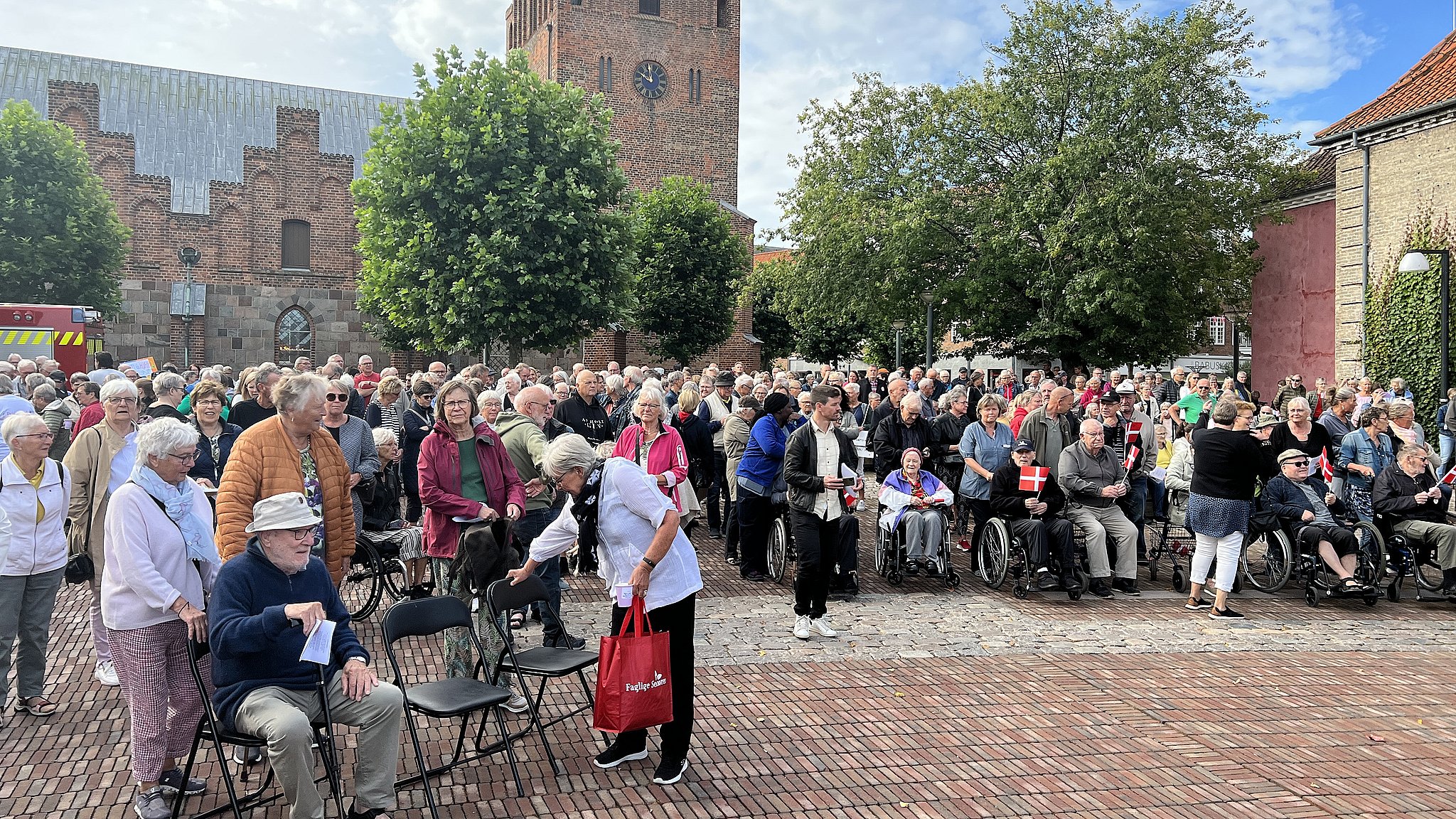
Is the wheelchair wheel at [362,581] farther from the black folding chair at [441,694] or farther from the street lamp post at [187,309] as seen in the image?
the street lamp post at [187,309]

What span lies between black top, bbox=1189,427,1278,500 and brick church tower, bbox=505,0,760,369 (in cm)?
3403

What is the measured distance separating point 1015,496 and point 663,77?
38.3m

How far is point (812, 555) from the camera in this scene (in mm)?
7934

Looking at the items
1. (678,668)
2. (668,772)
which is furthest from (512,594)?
(668,772)

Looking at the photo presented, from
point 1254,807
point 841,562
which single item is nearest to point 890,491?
point 841,562

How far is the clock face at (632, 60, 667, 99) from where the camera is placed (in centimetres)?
4438

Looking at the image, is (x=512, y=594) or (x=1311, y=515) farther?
(x=1311, y=515)

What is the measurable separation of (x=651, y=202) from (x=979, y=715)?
34.8 meters

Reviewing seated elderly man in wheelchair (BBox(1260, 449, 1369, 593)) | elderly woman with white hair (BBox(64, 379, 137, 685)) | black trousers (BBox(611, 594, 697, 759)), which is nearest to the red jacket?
black trousers (BBox(611, 594, 697, 759))

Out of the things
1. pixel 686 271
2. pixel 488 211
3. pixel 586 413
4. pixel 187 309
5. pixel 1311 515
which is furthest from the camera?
pixel 686 271

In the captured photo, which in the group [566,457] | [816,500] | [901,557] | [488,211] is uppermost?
[488,211]

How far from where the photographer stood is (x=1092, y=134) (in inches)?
1071

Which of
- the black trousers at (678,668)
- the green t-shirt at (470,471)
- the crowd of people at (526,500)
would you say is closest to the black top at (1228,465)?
the crowd of people at (526,500)

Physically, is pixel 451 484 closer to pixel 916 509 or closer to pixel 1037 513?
pixel 916 509
